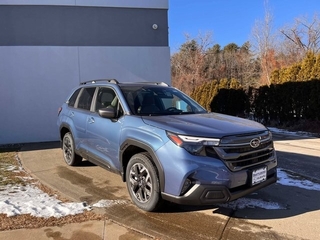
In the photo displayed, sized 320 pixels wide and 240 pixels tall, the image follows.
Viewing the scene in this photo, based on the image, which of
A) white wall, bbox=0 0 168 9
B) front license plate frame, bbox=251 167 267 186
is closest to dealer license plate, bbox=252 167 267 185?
front license plate frame, bbox=251 167 267 186

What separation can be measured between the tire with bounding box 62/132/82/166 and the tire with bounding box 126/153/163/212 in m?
2.48

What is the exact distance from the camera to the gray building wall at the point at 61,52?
1027cm

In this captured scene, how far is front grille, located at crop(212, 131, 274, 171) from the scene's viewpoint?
146 inches

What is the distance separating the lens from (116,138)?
4723 millimetres

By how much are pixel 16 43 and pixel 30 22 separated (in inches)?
32.8

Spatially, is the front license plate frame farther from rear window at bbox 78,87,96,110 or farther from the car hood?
rear window at bbox 78,87,96,110

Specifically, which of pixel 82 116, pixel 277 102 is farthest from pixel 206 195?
pixel 277 102

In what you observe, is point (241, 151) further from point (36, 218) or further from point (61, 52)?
point (61, 52)

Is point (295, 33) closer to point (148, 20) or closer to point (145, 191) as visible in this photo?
point (148, 20)

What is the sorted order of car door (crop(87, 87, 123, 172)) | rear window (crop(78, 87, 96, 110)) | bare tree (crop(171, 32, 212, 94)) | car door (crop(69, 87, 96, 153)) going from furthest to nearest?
bare tree (crop(171, 32, 212, 94)), rear window (crop(78, 87, 96, 110)), car door (crop(69, 87, 96, 153)), car door (crop(87, 87, 123, 172))

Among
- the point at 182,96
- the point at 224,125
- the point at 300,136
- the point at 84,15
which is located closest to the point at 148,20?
the point at 84,15

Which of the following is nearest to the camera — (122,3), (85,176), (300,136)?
(85,176)

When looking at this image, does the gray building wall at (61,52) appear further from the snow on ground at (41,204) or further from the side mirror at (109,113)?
the side mirror at (109,113)

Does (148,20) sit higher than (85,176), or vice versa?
(148,20)
